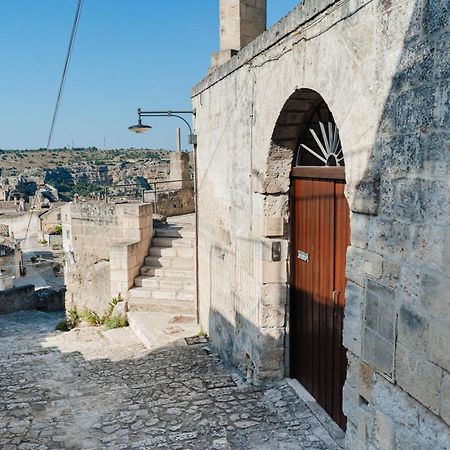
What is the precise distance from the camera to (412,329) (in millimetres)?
2459

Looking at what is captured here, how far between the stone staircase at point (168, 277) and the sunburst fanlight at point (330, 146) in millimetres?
4771

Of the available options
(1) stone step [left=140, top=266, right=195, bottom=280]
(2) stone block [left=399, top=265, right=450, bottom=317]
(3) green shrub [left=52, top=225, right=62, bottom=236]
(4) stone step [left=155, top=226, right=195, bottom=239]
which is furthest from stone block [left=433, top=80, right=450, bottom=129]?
(3) green shrub [left=52, top=225, right=62, bottom=236]

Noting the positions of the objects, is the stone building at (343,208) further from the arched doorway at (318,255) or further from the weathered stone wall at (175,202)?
the weathered stone wall at (175,202)

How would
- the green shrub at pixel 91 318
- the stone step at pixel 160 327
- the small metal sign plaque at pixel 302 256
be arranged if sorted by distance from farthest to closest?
1. the green shrub at pixel 91 318
2. the stone step at pixel 160 327
3. the small metal sign plaque at pixel 302 256

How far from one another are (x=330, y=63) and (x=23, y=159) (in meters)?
132

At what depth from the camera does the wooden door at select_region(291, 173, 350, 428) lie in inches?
155

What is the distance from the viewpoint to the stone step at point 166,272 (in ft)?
29.3

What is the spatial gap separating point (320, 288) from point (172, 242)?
5.82 metres

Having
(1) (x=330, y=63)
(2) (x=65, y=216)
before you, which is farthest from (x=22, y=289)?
(1) (x=330, y=63)

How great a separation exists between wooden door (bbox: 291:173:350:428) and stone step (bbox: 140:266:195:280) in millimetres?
4295

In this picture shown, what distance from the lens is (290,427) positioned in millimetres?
4184

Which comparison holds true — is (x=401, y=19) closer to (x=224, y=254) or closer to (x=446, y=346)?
(x=446, y=346)

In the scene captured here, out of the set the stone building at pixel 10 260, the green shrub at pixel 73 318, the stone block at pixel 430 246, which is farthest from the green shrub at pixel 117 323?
the stone building at pixel 10 260

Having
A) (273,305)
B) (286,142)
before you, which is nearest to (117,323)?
(273,305)
